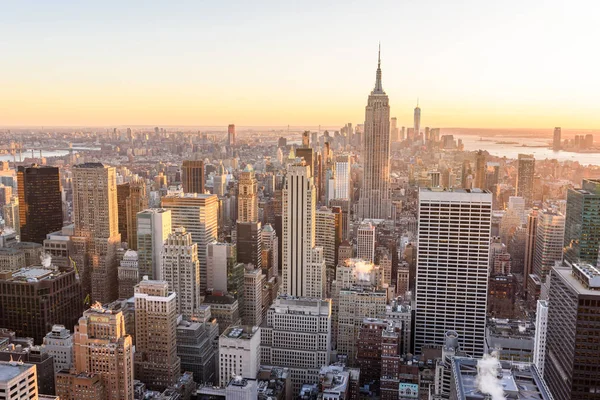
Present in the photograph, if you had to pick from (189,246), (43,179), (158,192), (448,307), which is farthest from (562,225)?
(43,179)

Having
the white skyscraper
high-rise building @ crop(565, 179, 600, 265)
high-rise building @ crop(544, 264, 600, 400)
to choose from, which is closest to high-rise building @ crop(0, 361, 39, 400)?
high-rise building @ crop(544, 264, 600, 400)

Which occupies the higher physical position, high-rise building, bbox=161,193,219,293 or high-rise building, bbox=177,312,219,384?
high-rise building, bbox=161,193,219,293

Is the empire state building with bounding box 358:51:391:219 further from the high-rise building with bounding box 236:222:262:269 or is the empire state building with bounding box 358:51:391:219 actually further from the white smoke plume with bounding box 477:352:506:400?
the white smoke plume with bounding box 477:352:506:400

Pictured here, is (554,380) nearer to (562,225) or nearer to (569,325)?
(569,325)

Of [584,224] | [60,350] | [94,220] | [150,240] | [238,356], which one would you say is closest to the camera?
[60,350]

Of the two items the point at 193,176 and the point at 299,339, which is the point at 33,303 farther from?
the point at 193,176

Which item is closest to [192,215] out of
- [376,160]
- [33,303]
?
[33,303]
